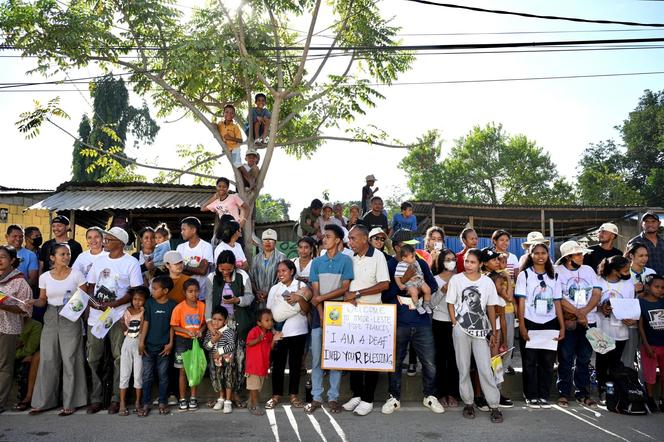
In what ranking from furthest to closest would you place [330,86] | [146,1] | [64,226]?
[330,86] < [146,1] < [64,226]

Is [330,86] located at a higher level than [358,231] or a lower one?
higher

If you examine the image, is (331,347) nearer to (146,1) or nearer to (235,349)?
(235,349)

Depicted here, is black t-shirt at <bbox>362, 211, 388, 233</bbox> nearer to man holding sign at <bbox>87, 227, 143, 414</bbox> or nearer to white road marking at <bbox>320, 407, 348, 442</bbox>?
white road marking at <bbox>320, 407, 348, 442</bbox>

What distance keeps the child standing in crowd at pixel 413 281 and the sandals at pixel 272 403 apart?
1888 millimetres

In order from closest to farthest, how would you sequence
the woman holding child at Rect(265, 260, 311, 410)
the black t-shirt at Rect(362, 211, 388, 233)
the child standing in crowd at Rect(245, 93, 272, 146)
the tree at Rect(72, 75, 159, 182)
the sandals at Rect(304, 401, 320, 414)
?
the sandals at Rect(304, 401, 320, 414)
the woman holding child at Rect(265, 260, 311, 410)
the black t-shirt at Rect(362, 211, 388, 233)
the child standing in crowd at Rect(245, 93, 272, 146)
the tree at Rect(72, 75, 159, 182)

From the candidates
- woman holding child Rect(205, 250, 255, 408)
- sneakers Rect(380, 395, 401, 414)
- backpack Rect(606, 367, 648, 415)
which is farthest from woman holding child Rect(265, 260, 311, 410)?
backpack Rect(606, 367, 648, 415)

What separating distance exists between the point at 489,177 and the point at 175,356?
43480 millimetres

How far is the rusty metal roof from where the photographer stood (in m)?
11.6

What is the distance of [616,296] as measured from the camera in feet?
20.5

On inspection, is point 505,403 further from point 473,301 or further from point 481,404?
point 473,301

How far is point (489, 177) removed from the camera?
46.2 meters

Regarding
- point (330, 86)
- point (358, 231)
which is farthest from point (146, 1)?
point (358, 231)

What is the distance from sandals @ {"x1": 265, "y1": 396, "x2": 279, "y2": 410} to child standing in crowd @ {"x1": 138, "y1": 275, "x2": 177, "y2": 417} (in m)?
1.08

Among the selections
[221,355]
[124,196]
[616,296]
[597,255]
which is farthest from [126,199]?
[616,296]
